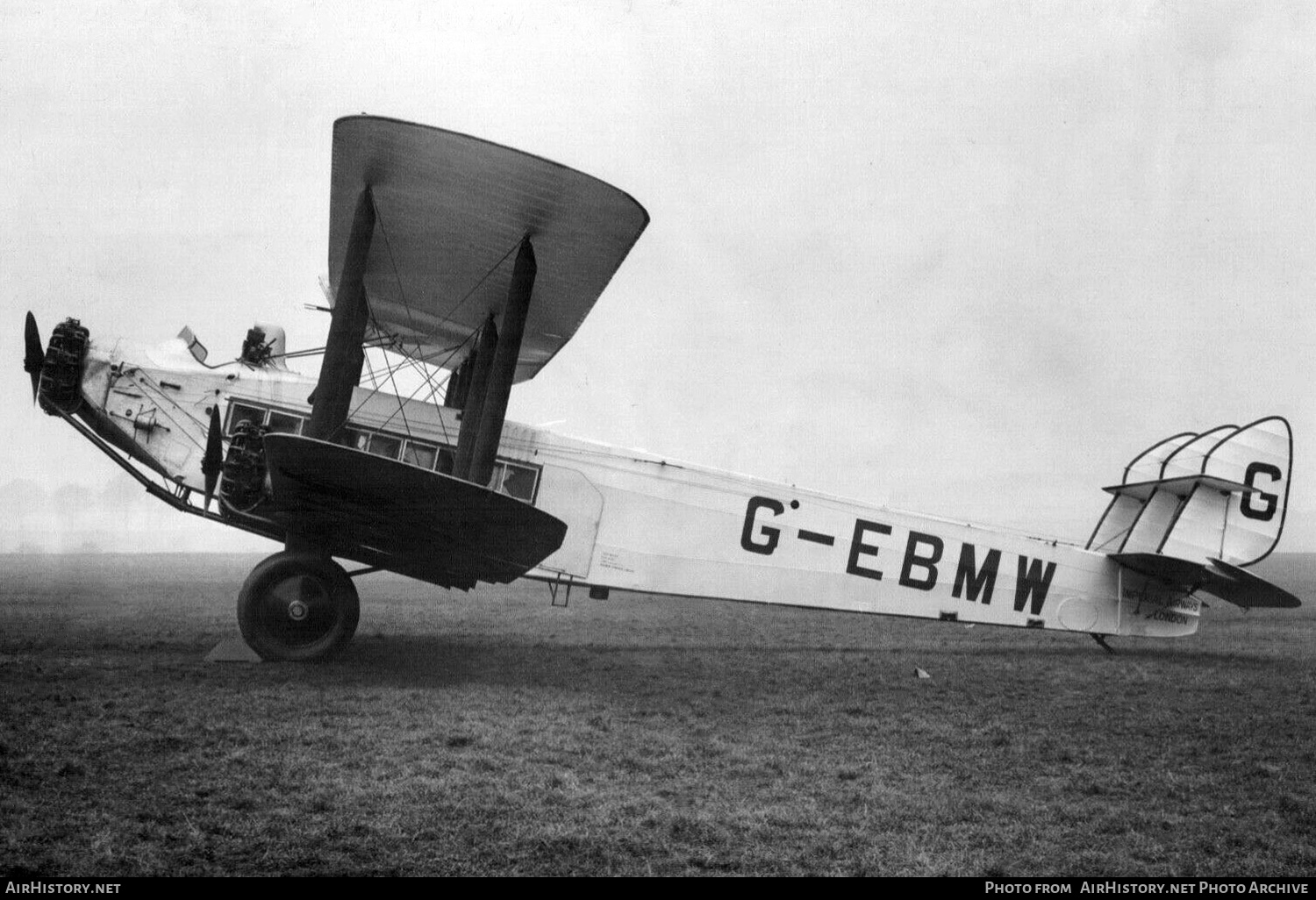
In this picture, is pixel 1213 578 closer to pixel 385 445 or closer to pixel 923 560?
pixel 923 560

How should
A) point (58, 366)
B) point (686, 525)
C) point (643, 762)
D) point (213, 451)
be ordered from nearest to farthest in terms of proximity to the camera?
1. point (643, 762)
2. point (213, 451)
3. point (58, 366)
4. point (686, 525)

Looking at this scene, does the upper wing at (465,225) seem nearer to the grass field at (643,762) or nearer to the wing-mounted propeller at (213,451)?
the wing-mounted propeller at (213,451)

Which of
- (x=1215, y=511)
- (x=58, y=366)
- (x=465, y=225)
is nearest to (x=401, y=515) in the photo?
(x=465, y=225)

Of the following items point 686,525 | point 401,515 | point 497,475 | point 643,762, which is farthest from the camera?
point 686,525

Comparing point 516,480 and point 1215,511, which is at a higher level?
point 1215,511

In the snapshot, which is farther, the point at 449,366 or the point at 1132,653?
the point at 449,366

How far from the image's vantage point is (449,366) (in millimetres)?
11328

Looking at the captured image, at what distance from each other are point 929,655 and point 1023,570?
1411 mm

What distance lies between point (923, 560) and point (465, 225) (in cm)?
592

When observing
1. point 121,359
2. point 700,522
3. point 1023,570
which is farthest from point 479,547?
point 1023,570

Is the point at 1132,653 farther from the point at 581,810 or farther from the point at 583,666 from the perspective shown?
the point at 581,810

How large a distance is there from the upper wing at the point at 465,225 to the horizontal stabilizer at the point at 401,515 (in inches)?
84.0

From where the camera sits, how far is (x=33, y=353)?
7520 millimetres
